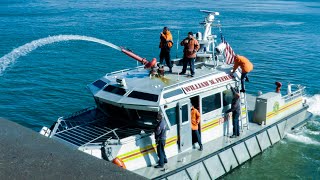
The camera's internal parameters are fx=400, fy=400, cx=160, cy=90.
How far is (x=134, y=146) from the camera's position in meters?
11.5

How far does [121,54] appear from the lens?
33.4 m

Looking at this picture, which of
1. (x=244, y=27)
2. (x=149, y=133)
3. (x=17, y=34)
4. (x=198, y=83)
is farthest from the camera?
(x=244, y=27)

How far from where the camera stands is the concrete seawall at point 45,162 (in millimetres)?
3762

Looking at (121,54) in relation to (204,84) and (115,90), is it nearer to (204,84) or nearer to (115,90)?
(204,84)

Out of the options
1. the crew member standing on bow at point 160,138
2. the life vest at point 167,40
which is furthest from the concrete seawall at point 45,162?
the life vest at point 167,40

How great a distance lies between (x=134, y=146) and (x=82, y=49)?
2437 cm

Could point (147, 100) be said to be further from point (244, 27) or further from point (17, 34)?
point (244, 27)

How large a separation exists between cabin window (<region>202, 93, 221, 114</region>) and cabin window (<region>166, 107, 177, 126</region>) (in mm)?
1410

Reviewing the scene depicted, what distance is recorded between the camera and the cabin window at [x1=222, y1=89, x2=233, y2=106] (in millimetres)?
14078

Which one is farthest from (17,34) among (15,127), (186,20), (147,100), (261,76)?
(15,127)

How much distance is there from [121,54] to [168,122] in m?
22.1

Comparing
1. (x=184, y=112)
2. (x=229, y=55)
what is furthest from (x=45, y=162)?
(x=229, y=55)

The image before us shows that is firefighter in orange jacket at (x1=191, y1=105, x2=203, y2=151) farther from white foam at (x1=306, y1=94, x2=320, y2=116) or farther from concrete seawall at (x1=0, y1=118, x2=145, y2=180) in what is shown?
white foam at (x1=306, y1=94, x2=320, y2=116)

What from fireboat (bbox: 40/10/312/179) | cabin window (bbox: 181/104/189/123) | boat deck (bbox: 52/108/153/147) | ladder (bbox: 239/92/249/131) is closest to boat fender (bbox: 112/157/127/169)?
fireboat (bbox: 40/10/312/179)
